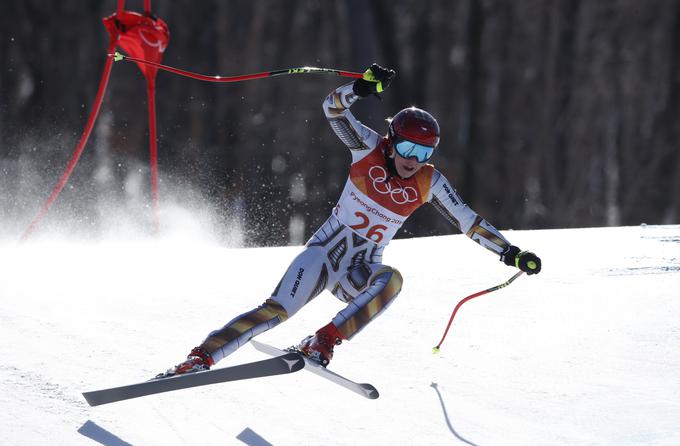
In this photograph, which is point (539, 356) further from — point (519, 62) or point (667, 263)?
point (519, 62)

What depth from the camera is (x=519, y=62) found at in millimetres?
24094

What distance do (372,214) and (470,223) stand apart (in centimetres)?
Result: 49

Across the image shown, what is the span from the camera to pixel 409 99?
22.8 m

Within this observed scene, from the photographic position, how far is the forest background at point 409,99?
22.9 metres

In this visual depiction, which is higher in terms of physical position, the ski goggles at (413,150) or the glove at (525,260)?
the ski goggles at (413,150)

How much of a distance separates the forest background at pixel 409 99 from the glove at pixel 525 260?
1858cm

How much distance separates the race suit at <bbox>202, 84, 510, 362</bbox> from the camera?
3.95 meters

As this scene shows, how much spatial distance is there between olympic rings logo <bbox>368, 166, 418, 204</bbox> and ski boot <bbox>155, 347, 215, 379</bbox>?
117 centimetres

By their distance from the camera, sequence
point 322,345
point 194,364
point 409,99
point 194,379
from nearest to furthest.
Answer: point 194,379, point 194,364, point 322,345, point 409,99

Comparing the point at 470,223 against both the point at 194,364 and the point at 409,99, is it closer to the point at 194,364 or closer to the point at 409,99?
the point at 194,364

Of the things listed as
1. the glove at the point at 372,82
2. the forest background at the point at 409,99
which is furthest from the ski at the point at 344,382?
the forest background at the point at 409,99

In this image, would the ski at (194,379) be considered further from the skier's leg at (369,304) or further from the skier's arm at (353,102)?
the skier's arm at (353,102)

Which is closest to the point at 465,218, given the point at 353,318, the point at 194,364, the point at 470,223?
the point at 470,223

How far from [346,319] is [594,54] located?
2189cm
